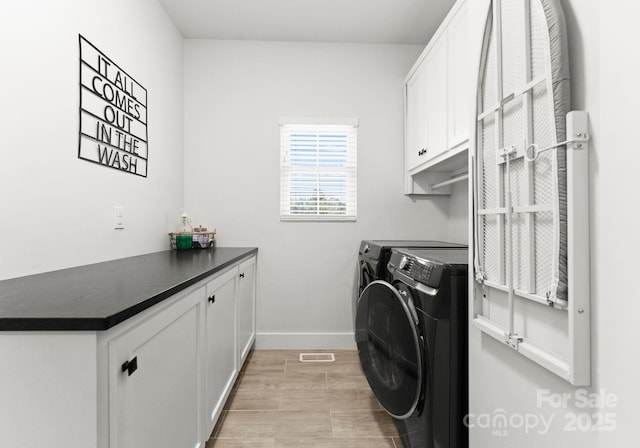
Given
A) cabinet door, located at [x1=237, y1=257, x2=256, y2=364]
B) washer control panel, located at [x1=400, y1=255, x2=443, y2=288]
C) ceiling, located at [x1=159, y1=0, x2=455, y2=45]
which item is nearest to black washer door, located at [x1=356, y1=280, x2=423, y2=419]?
washer control panel, located at [x1=400, y1=255, x2=443, y2=288]

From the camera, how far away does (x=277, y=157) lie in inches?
111

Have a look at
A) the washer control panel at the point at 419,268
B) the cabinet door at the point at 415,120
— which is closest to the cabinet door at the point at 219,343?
the washer control panel at the point at 419,268

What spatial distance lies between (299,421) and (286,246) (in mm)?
1370

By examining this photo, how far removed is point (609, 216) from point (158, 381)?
1.19 m

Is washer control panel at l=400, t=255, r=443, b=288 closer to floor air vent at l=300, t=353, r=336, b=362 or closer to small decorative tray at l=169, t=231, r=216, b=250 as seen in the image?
floor air vent at l=300, t=353, r=336, b=362

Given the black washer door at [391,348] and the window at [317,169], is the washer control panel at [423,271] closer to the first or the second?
the black washer door at [391,348]

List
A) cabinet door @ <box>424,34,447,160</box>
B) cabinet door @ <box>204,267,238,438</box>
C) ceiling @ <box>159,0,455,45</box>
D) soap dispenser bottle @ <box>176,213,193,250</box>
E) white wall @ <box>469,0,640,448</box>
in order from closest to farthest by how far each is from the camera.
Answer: white wall @ <box>469,0,640,448</box> < cabinet door @ <box>204,267,238,438</box> < cabinet door @ <box>424,34,447,160</box> < ceiling @ <box>159,0,455,45</box> < soap dispenser bottle @ <box>176,213,193,250</box>

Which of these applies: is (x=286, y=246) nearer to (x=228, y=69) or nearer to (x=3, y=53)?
(x=228, y=69)

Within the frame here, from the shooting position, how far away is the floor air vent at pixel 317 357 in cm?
259

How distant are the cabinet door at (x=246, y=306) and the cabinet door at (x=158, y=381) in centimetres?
85

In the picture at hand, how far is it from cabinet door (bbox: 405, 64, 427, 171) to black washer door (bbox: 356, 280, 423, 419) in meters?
1.24

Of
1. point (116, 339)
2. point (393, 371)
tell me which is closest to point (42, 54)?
point (116, 339)

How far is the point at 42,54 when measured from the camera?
4.47ft

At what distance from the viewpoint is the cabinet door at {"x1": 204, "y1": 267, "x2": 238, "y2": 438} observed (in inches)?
59.0
